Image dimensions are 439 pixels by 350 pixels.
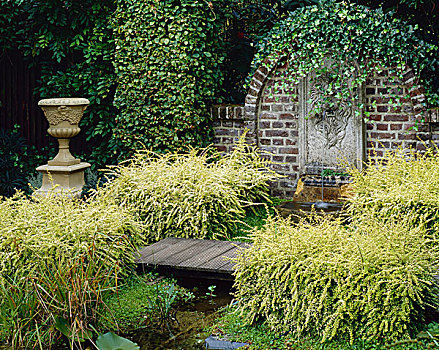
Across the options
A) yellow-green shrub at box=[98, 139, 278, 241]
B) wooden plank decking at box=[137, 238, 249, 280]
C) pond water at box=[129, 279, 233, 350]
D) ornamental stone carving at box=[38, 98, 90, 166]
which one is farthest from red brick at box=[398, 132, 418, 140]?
ornamental stone carving at box=[38, 98, 90, 166]

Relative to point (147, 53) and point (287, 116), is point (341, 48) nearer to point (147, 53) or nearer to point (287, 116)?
point (287, 116)

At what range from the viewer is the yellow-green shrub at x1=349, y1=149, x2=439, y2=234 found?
4.70m

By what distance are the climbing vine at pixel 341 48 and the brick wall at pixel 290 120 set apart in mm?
114

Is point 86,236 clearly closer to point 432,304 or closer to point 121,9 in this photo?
point 432,304

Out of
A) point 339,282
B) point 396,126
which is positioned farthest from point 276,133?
point 339,282

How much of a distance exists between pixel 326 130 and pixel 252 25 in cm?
221

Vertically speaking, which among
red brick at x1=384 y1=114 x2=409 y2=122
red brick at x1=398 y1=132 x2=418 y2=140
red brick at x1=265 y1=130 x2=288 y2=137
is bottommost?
red brick at x1=398 y1=132 x2=418 y2=140

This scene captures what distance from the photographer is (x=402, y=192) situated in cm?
490

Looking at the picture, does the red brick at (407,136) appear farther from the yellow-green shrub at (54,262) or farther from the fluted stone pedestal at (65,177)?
the fluted stone pedestal at (65,177)

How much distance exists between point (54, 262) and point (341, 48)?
4.29 m

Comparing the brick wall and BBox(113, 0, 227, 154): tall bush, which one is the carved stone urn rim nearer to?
BBox(113, 0, 227, 154): tall bush

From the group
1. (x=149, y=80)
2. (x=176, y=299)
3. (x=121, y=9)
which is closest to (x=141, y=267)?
(x=176, y=299)

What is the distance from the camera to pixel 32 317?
3.56 metres

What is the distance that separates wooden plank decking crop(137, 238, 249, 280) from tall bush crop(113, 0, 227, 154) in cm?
220
